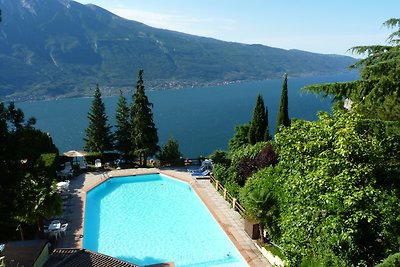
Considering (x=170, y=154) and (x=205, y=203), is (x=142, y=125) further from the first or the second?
(x=205, y=203)

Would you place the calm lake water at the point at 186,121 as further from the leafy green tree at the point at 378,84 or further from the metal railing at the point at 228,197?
the leafy green tree at the point at 378,84

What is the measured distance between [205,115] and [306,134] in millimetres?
88227

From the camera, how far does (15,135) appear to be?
1032cm

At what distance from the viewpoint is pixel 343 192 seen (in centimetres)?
704

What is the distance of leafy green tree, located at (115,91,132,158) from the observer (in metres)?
27.8

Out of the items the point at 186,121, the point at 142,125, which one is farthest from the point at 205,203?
the point at 186,121

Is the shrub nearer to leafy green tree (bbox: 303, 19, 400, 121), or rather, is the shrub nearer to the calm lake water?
leafy green tree (bbox: 303, 19, 400, 121)

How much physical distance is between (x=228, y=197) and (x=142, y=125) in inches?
396

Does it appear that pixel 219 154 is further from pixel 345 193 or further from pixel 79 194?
pixel 345 193

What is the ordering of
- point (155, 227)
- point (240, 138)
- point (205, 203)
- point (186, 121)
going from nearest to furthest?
point (155, 227) → point (205, 203) → point (240, 138) → point (186, 121)

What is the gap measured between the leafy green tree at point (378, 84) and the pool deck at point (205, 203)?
8467mm

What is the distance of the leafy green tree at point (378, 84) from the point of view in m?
5.75

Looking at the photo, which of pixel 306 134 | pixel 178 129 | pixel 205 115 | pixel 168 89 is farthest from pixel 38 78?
pixel 306 134

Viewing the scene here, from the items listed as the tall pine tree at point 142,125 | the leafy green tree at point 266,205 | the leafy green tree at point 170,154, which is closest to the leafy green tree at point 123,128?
the tall pine tree at point 142,125
